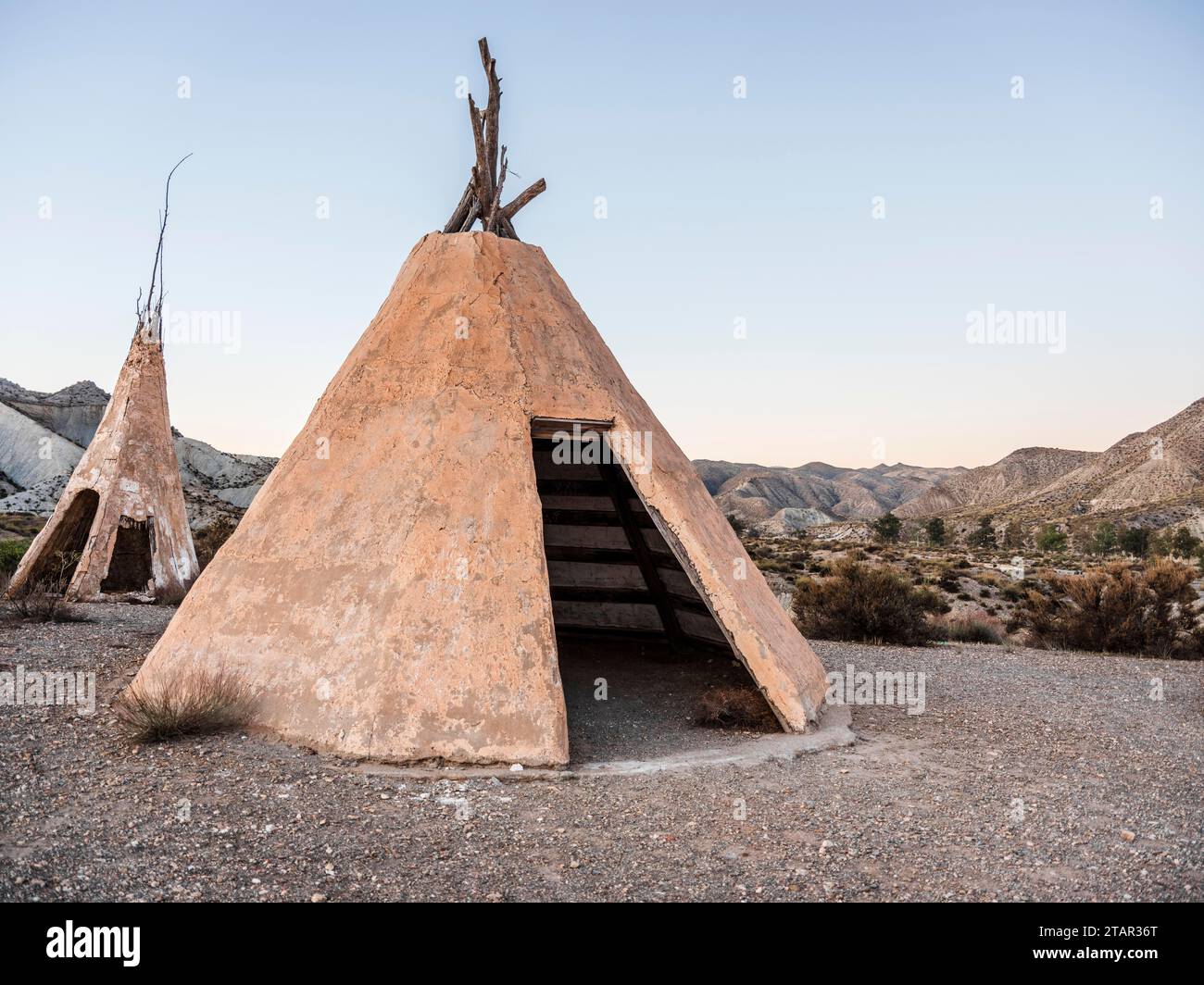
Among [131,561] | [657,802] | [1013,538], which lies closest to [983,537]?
[1013,538]

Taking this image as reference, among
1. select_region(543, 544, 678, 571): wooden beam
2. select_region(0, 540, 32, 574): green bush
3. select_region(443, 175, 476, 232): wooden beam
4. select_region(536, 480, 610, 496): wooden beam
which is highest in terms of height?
select_region(443, 175, 476, 232): wooden beam

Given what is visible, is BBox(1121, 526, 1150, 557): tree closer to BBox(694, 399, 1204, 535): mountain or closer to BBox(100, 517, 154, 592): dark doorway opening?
BBox(694, 399, 1204, 535): mountain

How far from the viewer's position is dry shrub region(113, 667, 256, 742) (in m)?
5.85

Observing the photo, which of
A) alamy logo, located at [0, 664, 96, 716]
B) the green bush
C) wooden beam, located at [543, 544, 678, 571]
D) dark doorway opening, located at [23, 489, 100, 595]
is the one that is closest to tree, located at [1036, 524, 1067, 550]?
wooden beam, located at [543, 544, 678, 571]

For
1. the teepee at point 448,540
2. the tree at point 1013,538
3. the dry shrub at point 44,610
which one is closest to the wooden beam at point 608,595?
the teepee at point 448,540

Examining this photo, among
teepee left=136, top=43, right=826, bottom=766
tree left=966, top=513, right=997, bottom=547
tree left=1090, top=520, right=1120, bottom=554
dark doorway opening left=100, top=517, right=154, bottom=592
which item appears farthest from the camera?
tree left=966, top=513, right=997, bottom=547

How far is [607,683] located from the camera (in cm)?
919

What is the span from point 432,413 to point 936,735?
461 centimetres

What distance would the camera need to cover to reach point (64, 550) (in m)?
15.1

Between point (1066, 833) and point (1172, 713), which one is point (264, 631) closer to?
point (1066, 833)

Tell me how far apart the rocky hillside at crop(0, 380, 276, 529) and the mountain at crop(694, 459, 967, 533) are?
43787 millimetres

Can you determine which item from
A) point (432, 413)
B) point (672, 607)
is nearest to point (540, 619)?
point (432, 413)
